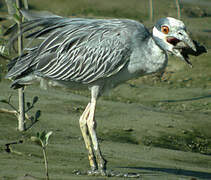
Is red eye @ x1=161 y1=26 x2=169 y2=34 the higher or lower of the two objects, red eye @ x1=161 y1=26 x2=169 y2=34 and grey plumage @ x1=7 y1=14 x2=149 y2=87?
the higher

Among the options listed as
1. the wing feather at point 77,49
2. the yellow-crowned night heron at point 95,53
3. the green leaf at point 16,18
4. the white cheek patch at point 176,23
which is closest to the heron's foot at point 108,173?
the yellow-crowned night heron at point 95,53

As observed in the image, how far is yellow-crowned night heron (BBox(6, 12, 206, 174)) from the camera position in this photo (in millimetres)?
5902

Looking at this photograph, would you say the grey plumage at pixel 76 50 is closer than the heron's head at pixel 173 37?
No

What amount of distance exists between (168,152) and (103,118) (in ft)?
7.46

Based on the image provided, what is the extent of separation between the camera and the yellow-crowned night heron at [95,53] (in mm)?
5902

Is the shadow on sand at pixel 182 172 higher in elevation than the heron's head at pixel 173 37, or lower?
lower

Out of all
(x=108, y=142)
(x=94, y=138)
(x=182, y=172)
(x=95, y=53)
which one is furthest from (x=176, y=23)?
(x=108, y=142)

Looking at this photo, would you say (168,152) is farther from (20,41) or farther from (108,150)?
(20,41)

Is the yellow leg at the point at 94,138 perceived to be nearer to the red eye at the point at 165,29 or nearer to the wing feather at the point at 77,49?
the wing feather at the point at 77,49

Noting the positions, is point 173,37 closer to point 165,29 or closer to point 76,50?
point 165,29

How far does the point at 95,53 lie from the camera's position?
241 inches

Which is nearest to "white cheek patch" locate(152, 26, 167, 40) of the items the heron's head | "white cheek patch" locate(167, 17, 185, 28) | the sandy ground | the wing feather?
the heron's head

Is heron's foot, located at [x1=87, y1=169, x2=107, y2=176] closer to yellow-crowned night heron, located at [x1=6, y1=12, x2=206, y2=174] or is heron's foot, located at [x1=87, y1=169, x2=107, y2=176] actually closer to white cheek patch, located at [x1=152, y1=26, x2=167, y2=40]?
yellow-crowned night heron, located at [x1=6, y1=12, x2=206, y2=174]

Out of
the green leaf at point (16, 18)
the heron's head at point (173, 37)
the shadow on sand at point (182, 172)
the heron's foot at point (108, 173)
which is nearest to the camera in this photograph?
the heron's foot at point (108, 173)
